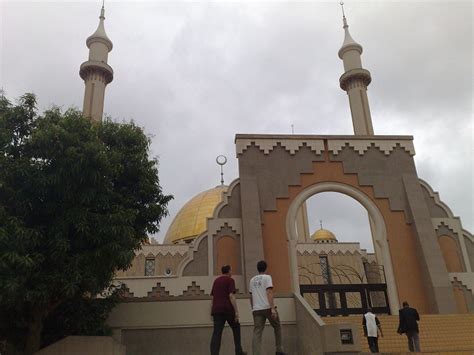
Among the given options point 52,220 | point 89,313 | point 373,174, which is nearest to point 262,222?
point 373,174

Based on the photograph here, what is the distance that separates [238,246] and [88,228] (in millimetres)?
8037

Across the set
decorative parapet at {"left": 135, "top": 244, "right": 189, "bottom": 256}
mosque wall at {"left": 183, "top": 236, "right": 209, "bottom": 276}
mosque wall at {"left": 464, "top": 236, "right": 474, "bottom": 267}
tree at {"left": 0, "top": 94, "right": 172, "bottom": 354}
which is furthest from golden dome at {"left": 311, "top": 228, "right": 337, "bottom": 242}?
tree at {"left": 0, "top": 94, "right": 172, "bottom": 354}

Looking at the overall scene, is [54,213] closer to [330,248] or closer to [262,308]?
[262,308]

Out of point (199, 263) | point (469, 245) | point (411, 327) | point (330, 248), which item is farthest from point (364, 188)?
point (330, 248)

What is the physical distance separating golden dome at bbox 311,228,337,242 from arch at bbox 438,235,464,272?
24.3 m

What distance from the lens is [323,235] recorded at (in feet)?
140

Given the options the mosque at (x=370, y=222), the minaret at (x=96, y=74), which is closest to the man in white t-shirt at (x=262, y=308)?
the mosque at (x=370, y=222)

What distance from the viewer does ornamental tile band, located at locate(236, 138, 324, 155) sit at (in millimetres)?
18156

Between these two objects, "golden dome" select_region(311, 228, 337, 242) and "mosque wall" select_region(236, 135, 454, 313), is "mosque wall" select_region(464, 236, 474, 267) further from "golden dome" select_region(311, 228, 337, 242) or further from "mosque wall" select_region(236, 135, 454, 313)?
"golden dome" select_region(311, 228, 337, 242)

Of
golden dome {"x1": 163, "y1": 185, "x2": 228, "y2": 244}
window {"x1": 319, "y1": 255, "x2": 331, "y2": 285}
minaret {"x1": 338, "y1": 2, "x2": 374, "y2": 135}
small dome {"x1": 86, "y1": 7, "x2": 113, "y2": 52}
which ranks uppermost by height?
small dome {"x1": 86, "y1": 7, "x2": 113, "y2": 52}

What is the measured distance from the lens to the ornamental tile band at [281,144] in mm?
18156

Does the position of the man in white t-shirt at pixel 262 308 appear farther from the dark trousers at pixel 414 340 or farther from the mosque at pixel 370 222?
the mosque at pixel 370 222

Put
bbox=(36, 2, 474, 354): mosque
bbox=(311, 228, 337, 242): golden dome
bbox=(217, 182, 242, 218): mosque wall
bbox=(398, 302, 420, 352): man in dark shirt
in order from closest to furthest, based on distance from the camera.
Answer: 1. bbox=(398, 302, 420, 352): man in dark shirt
2. bbox=(36, 2, 474, 354): mosque
3. bbox=(217, 182, 242, 218): mosque wall
4. bbox=(311, 228, 337, 242): golden dome

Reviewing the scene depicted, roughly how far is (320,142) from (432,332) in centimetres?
855
